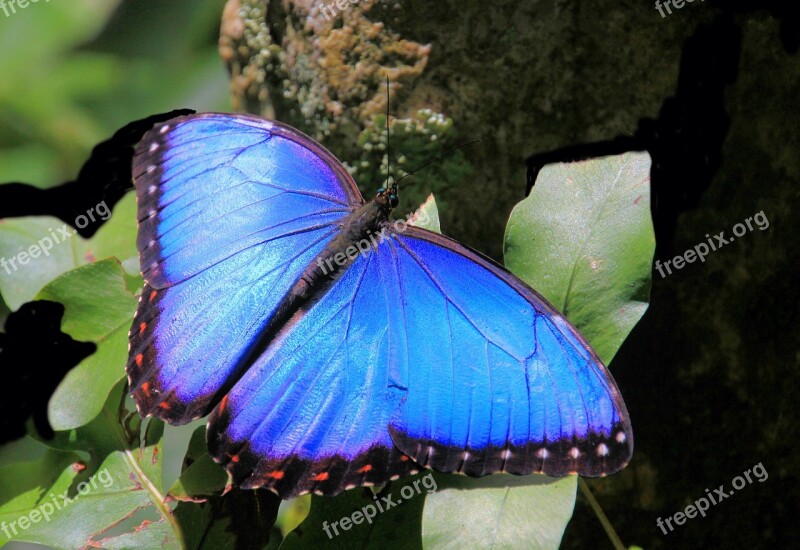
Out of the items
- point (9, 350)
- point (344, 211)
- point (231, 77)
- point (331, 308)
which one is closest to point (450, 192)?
point (344, 211)

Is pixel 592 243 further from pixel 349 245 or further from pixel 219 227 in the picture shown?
pixel 219 227

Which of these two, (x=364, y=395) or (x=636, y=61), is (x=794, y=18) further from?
(x=364, y=395)

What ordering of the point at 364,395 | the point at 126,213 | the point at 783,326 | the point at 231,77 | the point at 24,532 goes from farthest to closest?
the point at 231,77
the point at 126,213
the point at 783,326
the point at 24,532
the point at 364,395

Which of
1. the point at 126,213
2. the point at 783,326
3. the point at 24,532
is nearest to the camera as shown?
the point at 24,532

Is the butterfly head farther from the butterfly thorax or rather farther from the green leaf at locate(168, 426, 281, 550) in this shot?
the green leaf at locate(168, 426, 281, 550)

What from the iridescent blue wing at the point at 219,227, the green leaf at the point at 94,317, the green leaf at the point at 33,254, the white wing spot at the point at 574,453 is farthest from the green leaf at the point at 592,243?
the green leaf at the point at 33,254

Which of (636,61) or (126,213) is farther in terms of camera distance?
(126,213)
